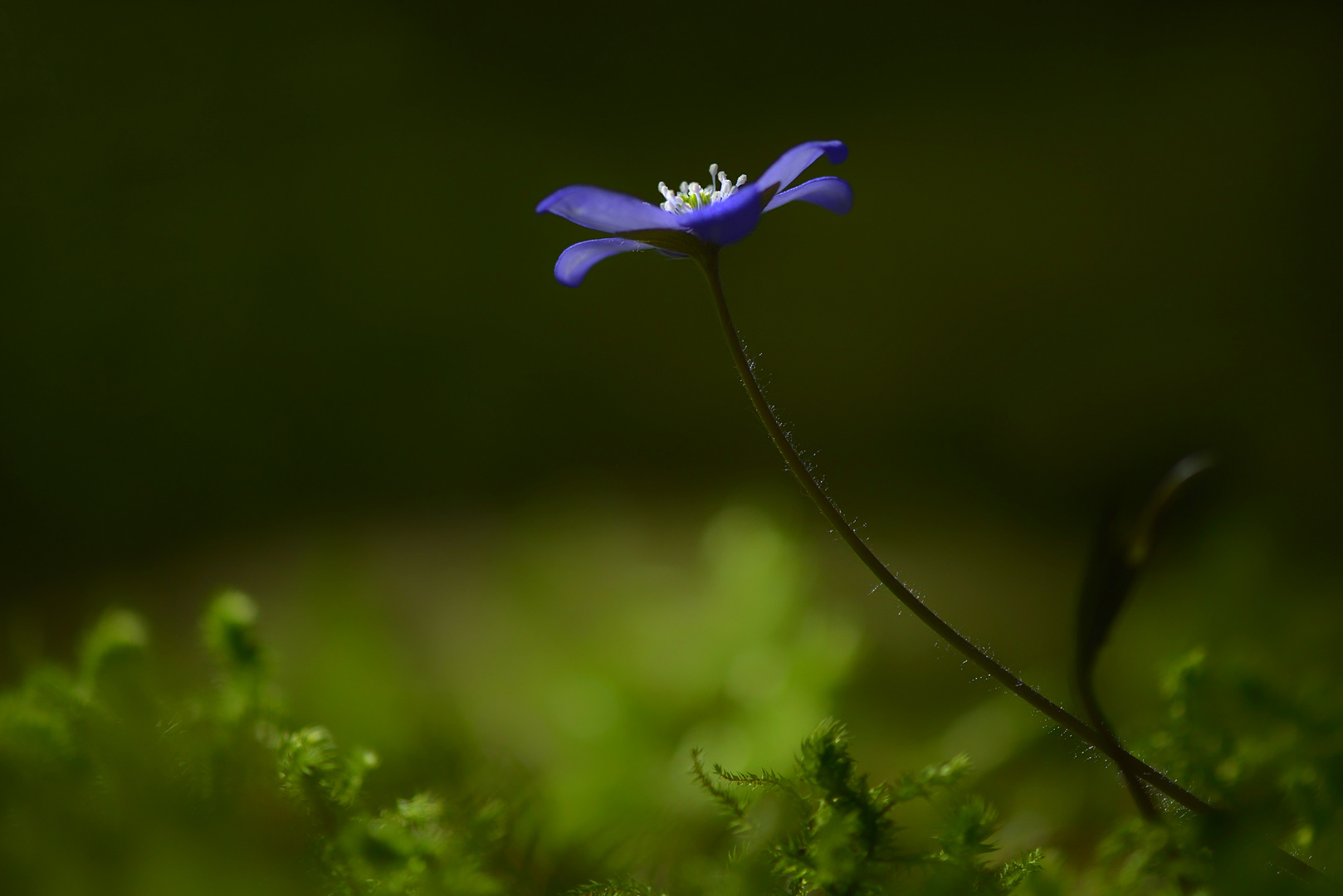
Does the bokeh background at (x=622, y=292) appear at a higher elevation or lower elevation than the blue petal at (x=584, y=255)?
higher

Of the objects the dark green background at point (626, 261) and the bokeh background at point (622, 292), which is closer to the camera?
the bokeh background at point (622, 292)

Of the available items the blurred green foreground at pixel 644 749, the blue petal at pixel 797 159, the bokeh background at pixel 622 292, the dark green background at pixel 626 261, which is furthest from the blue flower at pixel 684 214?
the dark green background at pixel 626 261

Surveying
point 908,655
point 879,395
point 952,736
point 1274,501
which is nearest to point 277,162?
point 879,395

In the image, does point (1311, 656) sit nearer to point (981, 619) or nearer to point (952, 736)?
point (952, 736)

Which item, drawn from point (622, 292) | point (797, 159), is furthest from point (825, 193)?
point (622, 292)

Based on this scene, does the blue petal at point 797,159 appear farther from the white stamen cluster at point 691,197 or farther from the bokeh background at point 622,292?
the bokeh background at point 622,292

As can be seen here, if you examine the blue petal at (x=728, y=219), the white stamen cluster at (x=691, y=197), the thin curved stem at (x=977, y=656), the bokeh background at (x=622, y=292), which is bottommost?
the thin curved stem at (x=977, y=656)

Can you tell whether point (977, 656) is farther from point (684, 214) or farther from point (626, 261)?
point (626, 261)

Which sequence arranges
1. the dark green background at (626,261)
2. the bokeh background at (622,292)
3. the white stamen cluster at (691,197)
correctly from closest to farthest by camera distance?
1. the white stamen cluster at (691,197)
2. the bokeh background at (622,292)
3. the dark green background at (626,261)
